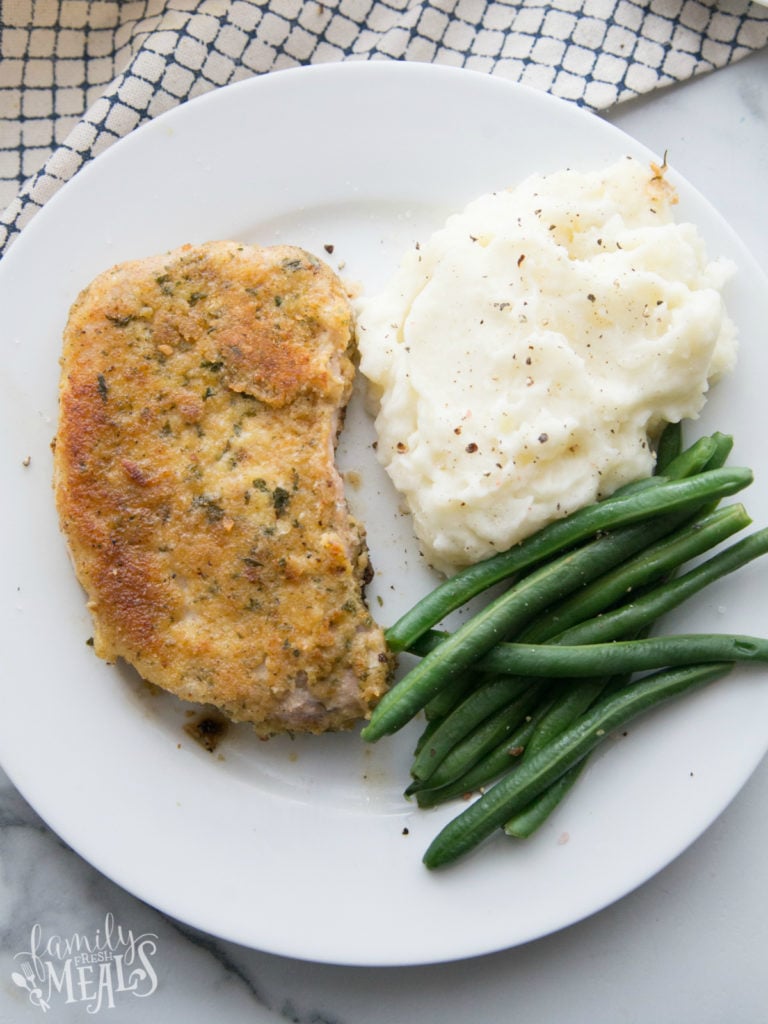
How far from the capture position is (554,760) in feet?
14.0

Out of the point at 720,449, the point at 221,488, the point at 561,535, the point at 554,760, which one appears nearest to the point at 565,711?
the point at 554,760

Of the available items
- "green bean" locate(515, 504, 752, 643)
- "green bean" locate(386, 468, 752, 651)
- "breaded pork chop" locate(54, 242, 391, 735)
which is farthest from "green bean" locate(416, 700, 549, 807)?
"green bean" locate(386, 468, 752, 651)

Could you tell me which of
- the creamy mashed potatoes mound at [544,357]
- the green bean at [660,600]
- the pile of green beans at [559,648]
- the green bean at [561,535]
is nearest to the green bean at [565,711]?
the pile of green beans at [559,648]

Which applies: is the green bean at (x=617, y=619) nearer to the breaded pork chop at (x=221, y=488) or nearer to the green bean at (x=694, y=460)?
the green bean at (x=694, y=460)

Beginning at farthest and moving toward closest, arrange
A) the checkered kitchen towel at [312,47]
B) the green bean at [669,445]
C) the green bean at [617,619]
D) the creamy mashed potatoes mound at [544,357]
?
the checkered kitchen towel at [312,47], the green bean at [669,445], the green bean at [617,619], the creamy mashed potatoes mound at [544,357]

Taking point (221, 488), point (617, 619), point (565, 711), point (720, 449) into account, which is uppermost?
point (720, 449)

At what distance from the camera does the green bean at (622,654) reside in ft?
14.0

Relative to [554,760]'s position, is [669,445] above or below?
above

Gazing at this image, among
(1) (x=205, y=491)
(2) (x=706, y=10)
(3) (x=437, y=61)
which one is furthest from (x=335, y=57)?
(1) (x=205, y=491)

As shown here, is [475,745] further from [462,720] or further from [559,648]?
[559,648]

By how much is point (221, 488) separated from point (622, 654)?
1981mm

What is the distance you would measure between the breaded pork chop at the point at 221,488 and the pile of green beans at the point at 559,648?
358 millimetres

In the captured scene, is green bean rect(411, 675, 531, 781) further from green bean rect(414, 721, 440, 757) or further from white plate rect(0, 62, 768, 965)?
white plate rect(0, 62, 768, 965)

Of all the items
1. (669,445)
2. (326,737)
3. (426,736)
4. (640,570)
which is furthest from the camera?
(326,737)
